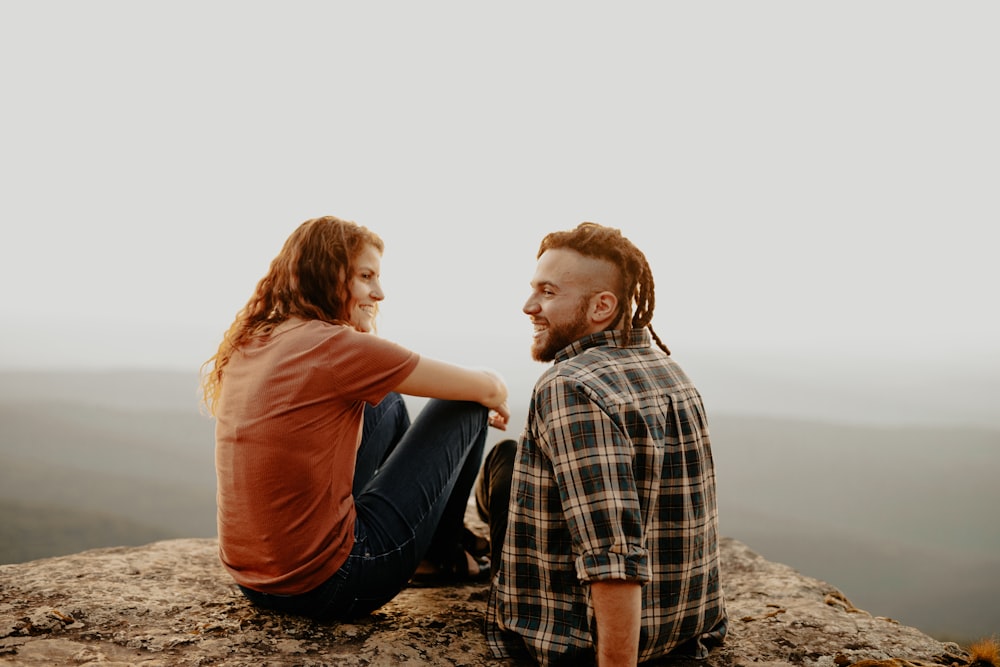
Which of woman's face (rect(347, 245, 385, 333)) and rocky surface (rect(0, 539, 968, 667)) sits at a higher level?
woman's face (rect(347, 245, 385, 333))

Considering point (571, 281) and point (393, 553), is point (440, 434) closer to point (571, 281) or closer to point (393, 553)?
point (393, 553)

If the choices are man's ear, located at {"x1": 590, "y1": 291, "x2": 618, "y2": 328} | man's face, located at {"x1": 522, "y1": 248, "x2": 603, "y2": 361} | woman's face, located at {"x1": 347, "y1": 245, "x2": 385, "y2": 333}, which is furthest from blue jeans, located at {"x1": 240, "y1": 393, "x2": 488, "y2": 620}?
man's ear, located at {"x1": 590, "y1": 291, "x2": 618, "y2": 328}

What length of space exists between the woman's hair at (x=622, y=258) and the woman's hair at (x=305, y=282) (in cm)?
54

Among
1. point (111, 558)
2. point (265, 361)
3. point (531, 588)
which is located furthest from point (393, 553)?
point (111, 558)

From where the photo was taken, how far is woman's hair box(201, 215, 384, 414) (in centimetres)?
172

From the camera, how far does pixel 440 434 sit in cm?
189

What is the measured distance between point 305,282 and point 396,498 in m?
0.62

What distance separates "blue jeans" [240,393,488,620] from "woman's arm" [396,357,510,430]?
63mm

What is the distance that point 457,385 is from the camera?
1806mm

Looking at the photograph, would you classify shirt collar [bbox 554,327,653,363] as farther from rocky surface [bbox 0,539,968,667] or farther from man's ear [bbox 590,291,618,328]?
rocky surface [bbox 0,539,968,667]

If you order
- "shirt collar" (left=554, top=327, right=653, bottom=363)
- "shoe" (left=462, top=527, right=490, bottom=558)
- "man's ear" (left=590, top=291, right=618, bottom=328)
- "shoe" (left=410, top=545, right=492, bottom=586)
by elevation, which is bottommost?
"shoe" (left=410, top=545, right=492, bottom=586)

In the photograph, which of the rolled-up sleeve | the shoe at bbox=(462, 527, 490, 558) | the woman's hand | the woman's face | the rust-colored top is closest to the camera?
the rolled-up sleeve

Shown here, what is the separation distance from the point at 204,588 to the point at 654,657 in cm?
142

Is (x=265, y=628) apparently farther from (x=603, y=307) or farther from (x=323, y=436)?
(x=603, y=307)
